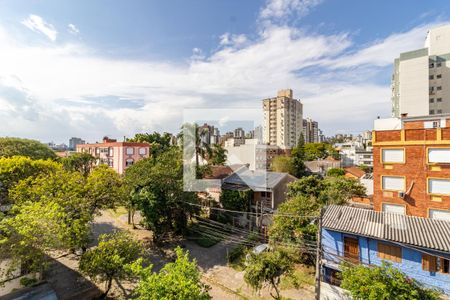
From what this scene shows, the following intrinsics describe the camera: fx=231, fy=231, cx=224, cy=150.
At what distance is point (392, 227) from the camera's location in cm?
1338

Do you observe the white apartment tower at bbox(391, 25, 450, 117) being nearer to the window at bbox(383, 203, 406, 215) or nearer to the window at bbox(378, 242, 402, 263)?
the window at bbox(383, 203, 406, 215)

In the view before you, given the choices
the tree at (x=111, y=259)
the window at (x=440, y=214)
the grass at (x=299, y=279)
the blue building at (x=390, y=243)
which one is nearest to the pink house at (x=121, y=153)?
the tree at (x=111, y=259)

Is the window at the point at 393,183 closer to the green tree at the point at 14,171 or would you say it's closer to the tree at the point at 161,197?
the tree at the point at 161,197

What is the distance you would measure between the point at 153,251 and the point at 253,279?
11635 millimetres

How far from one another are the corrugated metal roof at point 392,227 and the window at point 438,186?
4812 millimetres

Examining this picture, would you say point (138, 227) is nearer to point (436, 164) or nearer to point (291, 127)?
point (436, 164)

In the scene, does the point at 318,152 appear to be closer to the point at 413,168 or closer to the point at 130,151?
the point at 130,151

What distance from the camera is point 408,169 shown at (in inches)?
707

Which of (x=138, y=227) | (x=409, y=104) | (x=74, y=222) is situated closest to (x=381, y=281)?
(x=74, y=222)

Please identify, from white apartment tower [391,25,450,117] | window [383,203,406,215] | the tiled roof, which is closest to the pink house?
the tiled roof

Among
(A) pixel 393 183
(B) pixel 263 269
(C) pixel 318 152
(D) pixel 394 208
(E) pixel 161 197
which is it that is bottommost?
(B) pixel 263 269

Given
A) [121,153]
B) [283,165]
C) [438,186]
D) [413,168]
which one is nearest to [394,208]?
[438,186]

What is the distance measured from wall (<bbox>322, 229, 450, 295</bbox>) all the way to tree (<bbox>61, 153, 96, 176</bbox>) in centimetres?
4748

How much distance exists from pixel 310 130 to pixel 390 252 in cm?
12443
